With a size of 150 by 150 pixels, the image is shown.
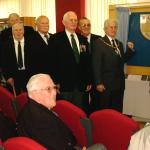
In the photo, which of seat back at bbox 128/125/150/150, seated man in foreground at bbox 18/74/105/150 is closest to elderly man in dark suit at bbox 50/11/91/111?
seated man in foreground at bbox 18/74/105/150

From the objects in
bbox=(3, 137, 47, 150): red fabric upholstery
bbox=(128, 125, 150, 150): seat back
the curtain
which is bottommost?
bbox=(128, 125, 150, 150): seat back

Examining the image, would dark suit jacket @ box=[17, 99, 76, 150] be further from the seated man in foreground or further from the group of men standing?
the group of men standing

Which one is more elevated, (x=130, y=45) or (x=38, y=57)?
(x=130, y=45)

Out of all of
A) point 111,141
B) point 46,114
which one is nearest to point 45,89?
point 46,114

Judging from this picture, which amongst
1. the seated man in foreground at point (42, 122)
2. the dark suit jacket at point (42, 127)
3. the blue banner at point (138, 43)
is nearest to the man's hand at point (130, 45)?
the blue banner at point (138, 43)

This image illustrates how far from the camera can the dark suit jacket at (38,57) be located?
14.6 ft

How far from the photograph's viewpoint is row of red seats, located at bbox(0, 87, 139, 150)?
2.51 meters

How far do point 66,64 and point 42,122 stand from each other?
1992 millimetres

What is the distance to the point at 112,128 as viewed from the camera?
2.59m

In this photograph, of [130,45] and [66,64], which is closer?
[66,64]

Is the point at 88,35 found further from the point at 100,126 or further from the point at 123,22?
the point at 100,126

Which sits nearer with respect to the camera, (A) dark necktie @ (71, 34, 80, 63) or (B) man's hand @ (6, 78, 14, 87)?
(A) dark necktie @ (71, 34, 80, 63)

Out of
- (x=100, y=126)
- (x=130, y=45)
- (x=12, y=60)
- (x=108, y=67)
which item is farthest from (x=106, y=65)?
(x=100, y=126)

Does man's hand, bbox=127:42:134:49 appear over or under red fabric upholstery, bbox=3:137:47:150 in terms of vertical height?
over
